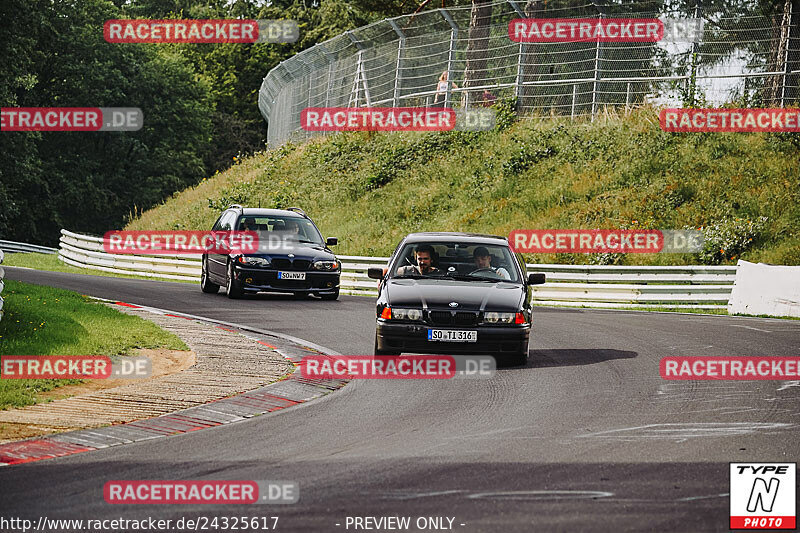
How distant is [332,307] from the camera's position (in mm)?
20609

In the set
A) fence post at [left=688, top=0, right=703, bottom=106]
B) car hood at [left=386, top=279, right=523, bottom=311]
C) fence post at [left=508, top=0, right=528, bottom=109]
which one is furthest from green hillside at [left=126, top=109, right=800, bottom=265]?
car hood at [left=386, top=279, right=523, bottom=311]

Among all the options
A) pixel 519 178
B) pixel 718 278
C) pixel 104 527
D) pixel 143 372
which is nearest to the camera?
pixel 104 527

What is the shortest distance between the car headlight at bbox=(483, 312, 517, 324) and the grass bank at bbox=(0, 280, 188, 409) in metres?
3.86

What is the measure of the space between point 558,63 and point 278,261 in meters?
15.9

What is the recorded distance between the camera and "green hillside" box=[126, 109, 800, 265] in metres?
28.1

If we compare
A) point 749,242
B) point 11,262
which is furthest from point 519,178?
point 11,262

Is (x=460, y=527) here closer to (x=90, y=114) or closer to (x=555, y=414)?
(x=555, y=414)

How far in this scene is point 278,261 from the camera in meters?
21.1

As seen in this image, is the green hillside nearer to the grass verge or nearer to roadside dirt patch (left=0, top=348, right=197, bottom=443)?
A: the grass verge

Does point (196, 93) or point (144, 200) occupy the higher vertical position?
point (196, 93)

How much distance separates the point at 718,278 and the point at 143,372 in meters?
14.8

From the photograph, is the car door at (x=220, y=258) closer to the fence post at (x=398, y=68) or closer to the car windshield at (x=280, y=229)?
the car windshield at (x=280, y=229)

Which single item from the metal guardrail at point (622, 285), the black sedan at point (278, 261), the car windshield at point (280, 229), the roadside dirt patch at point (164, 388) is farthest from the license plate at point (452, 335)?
the metal guardrail at point (622, 285)

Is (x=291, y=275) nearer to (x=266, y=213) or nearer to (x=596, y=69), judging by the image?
(x=266, y=213)
